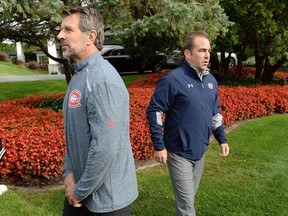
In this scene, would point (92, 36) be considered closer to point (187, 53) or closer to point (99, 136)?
point (99, 136)

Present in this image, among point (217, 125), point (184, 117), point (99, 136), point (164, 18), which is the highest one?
point (164, 18)

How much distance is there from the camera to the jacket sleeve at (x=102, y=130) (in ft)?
5.60

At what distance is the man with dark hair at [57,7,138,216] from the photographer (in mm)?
1727

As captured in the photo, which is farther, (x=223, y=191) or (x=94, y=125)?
(x=223, y=191)

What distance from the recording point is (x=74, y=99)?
5.89 ft

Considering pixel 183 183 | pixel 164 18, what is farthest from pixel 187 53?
pixel 164 18

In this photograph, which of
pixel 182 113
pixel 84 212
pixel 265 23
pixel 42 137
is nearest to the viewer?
pixel 84 212

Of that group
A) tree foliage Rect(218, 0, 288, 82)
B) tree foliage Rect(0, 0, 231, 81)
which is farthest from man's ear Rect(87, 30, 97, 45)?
tree foliage Rect(218, 0, 288, 82)

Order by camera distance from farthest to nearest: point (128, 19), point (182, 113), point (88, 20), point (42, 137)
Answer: point (128, 19)
point (42, 137)
point (182, 113)
point (88, 20)

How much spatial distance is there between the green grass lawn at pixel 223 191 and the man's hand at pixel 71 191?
2129mm

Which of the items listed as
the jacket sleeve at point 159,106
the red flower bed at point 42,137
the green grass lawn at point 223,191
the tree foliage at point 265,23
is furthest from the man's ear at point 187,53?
the tree foliage at point 265,23

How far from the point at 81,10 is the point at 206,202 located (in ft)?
10.1

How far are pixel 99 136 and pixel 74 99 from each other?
24 centimetres

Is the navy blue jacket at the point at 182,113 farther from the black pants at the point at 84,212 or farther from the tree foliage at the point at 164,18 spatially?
the tree foliage at the point at 164,18
